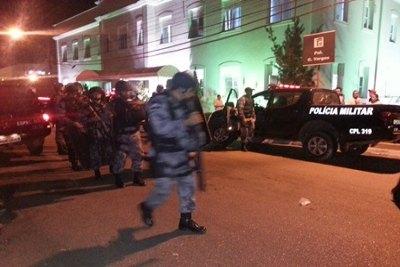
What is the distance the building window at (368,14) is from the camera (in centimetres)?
1809

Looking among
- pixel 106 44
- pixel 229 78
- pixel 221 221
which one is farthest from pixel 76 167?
pixel 106 44

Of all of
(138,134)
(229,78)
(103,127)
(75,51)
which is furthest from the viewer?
(75,51)

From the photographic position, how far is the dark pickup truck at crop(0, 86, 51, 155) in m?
8.95

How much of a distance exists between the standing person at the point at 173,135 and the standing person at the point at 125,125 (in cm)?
217

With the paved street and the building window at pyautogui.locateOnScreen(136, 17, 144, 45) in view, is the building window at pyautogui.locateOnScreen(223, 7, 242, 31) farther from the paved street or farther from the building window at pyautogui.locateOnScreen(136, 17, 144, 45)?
the paved street

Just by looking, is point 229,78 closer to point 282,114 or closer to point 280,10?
point 280,10

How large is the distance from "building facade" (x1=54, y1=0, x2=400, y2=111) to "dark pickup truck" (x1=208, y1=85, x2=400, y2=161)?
15.3ft

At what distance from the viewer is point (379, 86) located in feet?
63.4

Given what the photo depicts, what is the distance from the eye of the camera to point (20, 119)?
9.28 metres

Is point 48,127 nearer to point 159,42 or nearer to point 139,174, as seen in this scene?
point 139,174

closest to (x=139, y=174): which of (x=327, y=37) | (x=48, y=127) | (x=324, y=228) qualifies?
(x=324, y=228)

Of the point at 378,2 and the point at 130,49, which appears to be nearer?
the point at 378,2

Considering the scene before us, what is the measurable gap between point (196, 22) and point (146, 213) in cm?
Answer: 1732

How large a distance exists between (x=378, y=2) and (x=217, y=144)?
462 inches
